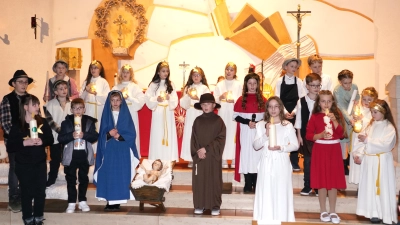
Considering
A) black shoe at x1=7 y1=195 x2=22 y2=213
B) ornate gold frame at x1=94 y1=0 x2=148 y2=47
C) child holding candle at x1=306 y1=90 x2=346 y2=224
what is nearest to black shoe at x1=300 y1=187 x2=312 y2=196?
child holding candle at x1=306 y1=90 x2=346 y2=224

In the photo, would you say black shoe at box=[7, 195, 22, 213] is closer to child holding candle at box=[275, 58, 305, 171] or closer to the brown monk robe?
the brown monk robe

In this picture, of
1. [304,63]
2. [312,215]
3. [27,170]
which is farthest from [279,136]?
[304,63]

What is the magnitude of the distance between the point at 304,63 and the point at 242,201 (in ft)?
15.1

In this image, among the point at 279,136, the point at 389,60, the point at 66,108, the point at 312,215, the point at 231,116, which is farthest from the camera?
the point at 389,60

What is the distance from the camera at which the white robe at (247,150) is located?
7.59 m

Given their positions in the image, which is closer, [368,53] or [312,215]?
[312,215]

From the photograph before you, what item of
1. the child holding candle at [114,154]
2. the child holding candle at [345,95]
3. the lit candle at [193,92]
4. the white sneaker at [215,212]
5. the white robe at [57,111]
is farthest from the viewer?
the lit candle at [193,92]

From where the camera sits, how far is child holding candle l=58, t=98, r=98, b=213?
7297mm

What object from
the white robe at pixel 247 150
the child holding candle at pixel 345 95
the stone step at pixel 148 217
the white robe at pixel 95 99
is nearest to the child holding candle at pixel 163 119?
the white robe at pixel 95 99

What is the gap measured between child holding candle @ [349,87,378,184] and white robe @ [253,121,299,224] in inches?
33.3

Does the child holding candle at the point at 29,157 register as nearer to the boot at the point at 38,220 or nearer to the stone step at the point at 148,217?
the boot at the point at 38,220

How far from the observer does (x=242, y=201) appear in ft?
24.7

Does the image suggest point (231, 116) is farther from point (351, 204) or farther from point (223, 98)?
point (351, 204)

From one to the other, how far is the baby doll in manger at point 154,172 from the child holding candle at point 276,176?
4.93 feet
